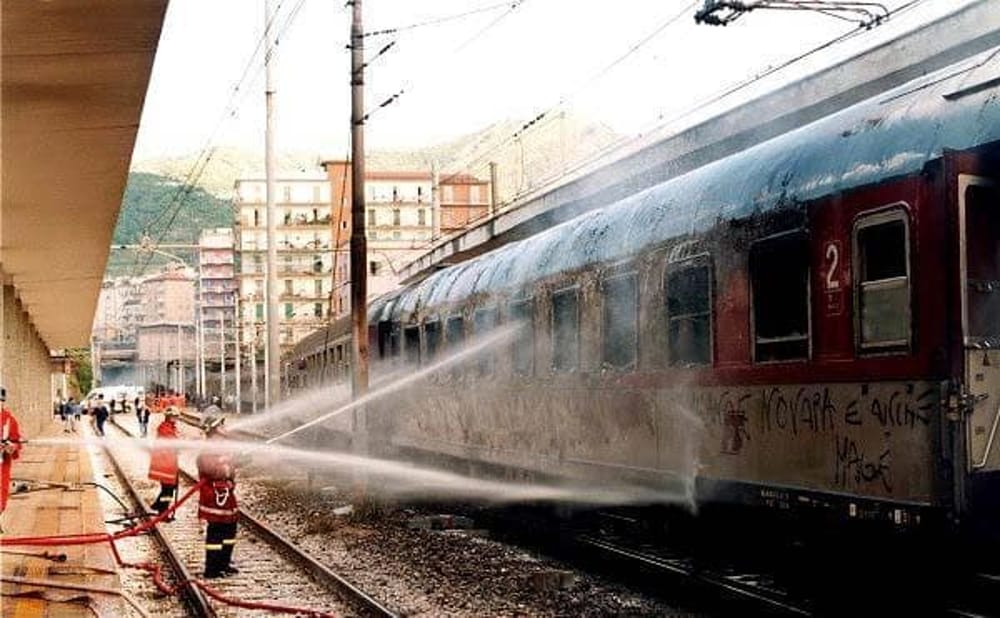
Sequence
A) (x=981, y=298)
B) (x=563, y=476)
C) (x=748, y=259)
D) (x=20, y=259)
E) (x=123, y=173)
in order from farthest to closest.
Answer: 1. (x=20, y=259)
2. (x=123, y=173)
3. (x=563, y=476)
4. (x=748, y=259)
5. (x=981, y=298)

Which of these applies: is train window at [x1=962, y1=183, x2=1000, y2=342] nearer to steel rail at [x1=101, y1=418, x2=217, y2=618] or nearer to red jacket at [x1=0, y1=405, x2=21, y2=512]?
steel rail at [x1=101, y1=418, x2=217, y2=618]

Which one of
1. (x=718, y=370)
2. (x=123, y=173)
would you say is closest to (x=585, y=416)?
(x=718, y=370)

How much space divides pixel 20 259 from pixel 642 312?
69.5 feet

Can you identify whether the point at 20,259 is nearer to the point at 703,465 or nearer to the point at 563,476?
the point at 563,476

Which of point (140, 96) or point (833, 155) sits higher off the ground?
point (140, 96)

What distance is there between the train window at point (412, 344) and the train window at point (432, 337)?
665 mm

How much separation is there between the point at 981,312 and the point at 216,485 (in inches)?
306

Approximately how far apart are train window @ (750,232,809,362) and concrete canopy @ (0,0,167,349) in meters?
4.90

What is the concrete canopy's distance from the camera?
400 inches

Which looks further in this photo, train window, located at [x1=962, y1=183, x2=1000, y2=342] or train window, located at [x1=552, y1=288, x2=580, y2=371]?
train window, located at [x1=552, y1=288, x2=580, y2=371]

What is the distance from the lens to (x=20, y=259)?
96.1 ft

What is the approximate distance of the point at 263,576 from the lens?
13.5 metres

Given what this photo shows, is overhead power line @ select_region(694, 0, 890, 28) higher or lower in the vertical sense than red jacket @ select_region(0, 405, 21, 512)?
higher

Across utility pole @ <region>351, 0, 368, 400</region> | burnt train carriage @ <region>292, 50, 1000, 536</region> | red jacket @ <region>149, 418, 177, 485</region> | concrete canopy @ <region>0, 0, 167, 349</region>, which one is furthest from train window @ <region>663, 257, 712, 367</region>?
red jacket @ <region>149, 418, 177, 485</region>
